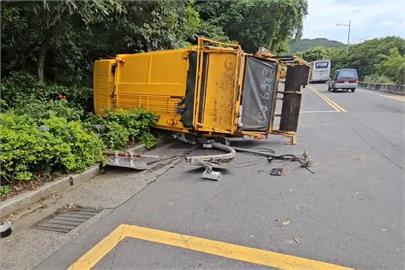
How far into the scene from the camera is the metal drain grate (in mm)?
4062

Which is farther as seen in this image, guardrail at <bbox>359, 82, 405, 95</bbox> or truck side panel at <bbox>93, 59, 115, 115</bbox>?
guardrail at <bbox>359, 82, 405, 95</bbox>

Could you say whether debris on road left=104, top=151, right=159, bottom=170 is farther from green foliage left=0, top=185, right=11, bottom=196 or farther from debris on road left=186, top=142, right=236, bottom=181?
green foliage left=0, top=185, right=11, bottom=196

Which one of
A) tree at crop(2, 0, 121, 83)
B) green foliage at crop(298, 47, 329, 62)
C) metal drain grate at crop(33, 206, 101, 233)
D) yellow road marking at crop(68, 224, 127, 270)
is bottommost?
metal drain grate at crop(33, 206, 101, 233)

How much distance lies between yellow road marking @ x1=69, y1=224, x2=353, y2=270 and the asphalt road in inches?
1.8

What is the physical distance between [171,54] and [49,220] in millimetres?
4749

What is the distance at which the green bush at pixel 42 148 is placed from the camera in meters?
4.76

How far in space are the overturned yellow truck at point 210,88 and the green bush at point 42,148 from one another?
7.49 ft

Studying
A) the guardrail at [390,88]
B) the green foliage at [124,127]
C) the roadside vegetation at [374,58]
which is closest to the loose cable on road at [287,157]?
the green foliage at [124,127]

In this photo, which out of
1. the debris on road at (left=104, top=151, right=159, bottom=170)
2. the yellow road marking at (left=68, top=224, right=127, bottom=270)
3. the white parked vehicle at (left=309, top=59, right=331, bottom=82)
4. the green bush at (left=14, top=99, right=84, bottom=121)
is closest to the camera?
the yellow road marking at (left=68, top=224, right=127, bottom=270)

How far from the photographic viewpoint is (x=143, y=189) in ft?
17.6

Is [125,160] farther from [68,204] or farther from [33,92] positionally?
[33,92]

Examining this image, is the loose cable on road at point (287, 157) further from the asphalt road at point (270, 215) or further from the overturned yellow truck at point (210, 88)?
the overturned yellow truck at point (210, 88)

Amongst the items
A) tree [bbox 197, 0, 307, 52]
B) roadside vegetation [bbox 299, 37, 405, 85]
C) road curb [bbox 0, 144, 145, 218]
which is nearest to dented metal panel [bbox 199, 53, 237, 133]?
road curb [bbox 0, 144, 145, 218]

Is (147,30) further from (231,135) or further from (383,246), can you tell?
(383,246)
